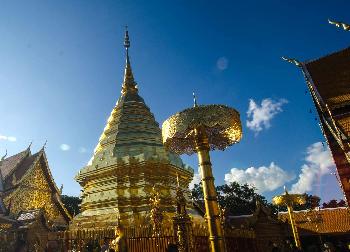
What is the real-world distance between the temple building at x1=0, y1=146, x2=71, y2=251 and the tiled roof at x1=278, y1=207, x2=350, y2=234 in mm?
16056

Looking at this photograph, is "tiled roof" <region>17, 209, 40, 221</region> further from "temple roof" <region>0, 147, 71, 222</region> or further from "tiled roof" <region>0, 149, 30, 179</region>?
"tiled roof" <region>0, 149, 30, 179</region>

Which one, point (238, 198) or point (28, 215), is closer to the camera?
point (28, 215)

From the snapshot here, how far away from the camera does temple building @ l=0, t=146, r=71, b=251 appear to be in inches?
663

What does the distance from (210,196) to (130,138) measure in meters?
10.8

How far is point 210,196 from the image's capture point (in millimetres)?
5512

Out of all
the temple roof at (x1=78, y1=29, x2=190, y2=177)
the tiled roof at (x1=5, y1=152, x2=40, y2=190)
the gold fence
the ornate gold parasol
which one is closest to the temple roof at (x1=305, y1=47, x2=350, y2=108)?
the temple roof at (x1=78, y1=29, x2=190, y2=177)

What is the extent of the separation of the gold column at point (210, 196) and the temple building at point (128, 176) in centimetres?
699

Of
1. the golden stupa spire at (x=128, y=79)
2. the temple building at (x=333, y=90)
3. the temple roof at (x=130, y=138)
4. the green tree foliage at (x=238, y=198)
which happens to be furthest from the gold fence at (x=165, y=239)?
the green tree foliage at (x=238, y=198)

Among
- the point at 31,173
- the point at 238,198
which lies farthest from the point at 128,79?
the point at 238,198

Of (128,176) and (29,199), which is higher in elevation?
(29,199)

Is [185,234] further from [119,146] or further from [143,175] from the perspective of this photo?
[119,146]

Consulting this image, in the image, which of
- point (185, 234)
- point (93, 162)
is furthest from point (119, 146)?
point (185, 234)

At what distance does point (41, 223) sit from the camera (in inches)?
687

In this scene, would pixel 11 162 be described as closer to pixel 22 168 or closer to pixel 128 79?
pixel 22 168
